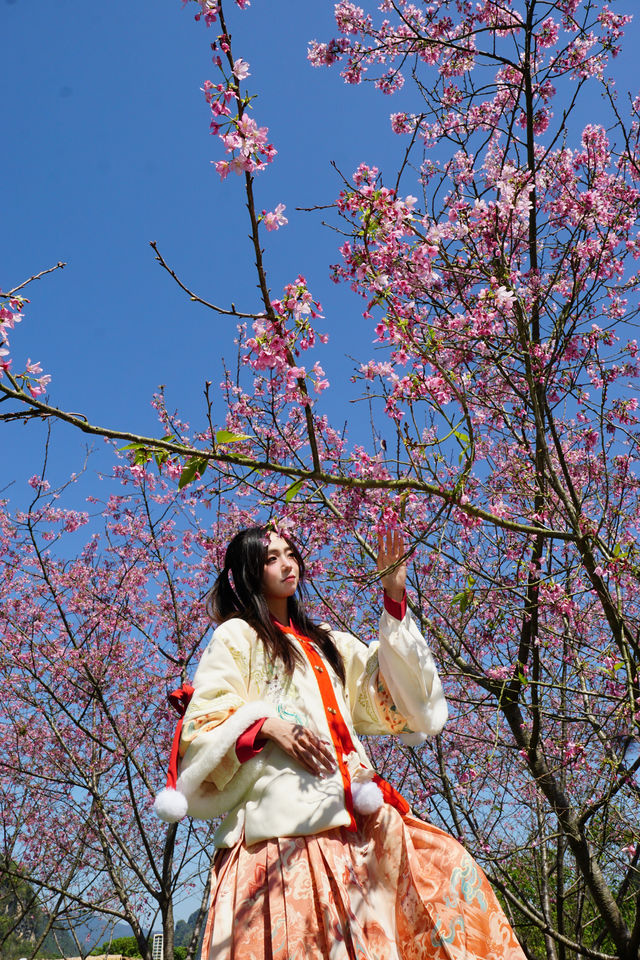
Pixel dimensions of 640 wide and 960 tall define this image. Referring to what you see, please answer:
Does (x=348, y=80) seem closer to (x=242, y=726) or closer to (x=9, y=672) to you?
(x=242, y=726)

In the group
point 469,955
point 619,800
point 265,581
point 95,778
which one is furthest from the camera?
point 95,778

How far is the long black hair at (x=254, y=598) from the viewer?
2.26 m

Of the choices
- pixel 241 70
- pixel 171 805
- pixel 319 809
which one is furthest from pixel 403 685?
pixel 241 70

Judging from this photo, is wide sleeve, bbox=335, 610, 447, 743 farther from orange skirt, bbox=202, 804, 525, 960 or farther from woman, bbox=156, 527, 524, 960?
orange skirt, bbox=202, 804, 525, 960

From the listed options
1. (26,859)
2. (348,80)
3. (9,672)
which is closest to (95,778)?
(9,672)

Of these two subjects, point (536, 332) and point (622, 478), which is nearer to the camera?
point (536, 332)

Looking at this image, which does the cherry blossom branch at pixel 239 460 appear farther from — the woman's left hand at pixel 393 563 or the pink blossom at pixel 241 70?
the pink blossom at pixel 241 70

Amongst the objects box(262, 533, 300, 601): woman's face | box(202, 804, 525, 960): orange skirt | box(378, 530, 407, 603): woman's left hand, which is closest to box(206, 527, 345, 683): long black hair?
box(262, 533, 300, 601): woman's face

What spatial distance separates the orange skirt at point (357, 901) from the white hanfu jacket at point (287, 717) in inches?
2.4

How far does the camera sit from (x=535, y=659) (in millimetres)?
3369

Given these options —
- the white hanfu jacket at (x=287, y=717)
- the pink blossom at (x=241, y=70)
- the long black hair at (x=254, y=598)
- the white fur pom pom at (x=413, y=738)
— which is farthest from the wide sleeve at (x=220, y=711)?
the pink blossom at (x=241, y=70)

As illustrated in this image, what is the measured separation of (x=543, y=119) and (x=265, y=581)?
2.93 meters

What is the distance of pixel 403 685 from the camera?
203 cm

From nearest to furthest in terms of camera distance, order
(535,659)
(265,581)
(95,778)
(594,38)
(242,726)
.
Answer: (242,726) → (265,581) → (535,659) → (594,38) → (95,778)
